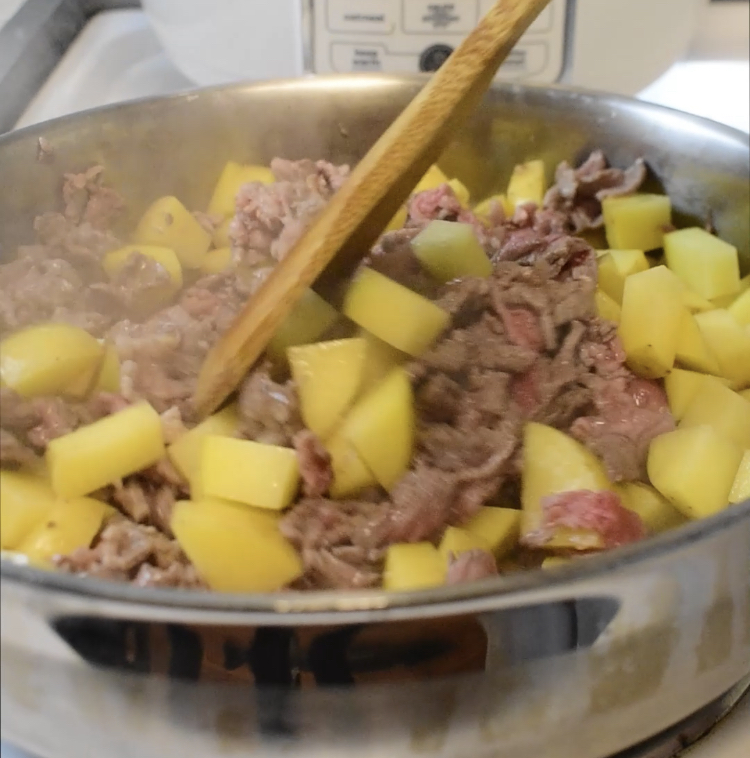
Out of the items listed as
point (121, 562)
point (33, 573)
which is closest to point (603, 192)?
point (121, 562)

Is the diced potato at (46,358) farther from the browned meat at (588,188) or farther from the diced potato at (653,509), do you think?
the browned meat at (588,188)

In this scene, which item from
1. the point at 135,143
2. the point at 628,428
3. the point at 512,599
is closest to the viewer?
the point at 512,599

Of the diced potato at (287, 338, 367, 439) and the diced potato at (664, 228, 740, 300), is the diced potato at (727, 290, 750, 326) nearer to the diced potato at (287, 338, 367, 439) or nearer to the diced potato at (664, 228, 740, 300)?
the diced potato at (664, 228, 740, 300)

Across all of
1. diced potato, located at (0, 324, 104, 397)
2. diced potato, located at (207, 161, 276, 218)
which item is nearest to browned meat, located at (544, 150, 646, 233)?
diced potato, located at (207, 161, 276, 218)

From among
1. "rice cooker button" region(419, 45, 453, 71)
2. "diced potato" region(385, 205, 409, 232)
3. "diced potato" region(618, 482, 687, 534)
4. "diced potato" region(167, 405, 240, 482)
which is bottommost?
"diced potato" region(618, 482, 687, 534)

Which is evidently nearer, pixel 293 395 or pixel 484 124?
pixel 293 395

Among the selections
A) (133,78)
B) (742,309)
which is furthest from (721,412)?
(133,78)

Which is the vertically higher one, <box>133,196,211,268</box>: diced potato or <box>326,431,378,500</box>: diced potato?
<box>133,196,211,268</box>: diced potato

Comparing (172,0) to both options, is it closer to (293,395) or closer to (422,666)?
(293,395)
